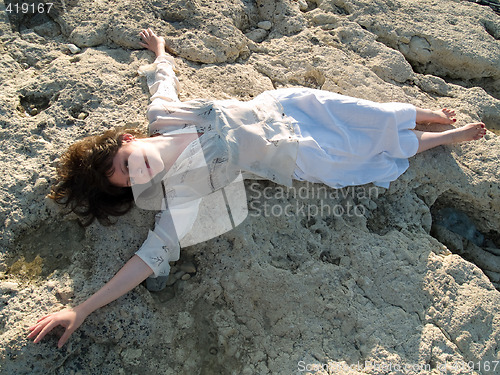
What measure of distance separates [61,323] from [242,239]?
0.88m

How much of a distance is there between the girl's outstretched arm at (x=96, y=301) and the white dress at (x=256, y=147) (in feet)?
0.20

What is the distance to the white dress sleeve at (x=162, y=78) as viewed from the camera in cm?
234

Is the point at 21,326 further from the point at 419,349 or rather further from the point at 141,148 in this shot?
the point at 419,349

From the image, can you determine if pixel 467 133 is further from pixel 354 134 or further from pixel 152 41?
pixel 152 41

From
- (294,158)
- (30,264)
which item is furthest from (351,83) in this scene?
(30,264)

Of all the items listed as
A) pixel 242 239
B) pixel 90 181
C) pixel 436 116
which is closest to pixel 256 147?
pixel 242 239

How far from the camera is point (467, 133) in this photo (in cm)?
253

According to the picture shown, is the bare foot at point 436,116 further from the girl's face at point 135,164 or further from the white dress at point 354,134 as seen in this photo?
the girl's face at point 135,164

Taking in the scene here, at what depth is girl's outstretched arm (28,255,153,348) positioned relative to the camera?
1.74 m

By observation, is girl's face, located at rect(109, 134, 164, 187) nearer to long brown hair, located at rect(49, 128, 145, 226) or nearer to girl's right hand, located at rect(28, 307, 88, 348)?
long brown hair, located at rect(49, 128, 145, 226)

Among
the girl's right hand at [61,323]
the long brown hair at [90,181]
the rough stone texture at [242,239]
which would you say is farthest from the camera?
the long brown hair at [90,181]

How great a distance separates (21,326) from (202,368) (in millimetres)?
795

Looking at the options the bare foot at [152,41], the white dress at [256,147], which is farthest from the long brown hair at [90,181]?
the bare foot at [152,41]

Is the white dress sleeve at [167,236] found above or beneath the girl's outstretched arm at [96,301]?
above
